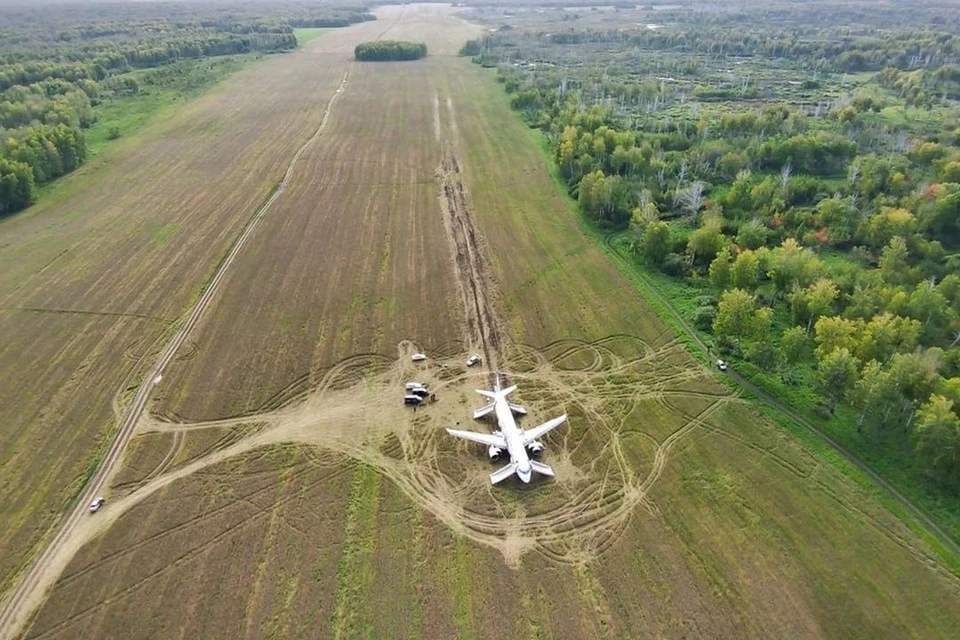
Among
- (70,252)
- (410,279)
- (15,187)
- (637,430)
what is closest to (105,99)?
(15,187)

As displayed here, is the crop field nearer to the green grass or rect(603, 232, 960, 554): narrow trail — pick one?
rect(603, 232, 960, 554): narrow trail

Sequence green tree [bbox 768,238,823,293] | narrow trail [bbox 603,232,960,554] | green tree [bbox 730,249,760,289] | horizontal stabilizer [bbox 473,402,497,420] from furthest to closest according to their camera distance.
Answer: green tree [bbox 768,238,823,293] → green tree [bbox 730,249,760,289] → horizontal stabilizer [bbox 473,402,497,420] → narrow trail [bbox 603,232,960,554]

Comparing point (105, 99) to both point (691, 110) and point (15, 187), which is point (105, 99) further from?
point (691, 110)

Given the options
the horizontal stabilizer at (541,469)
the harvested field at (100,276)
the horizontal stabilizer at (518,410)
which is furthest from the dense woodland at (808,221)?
the harvested field at (100,276)

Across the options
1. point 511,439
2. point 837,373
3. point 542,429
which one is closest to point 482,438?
point 511,439

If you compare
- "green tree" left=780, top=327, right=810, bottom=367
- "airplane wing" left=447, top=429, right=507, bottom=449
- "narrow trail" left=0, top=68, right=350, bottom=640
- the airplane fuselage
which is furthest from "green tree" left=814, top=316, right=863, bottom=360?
"narrow trail" left=0, top=68, right=350, bottom=640

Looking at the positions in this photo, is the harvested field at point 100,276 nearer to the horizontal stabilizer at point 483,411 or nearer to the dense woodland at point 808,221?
the horizontal stabilizer at point 483,411
